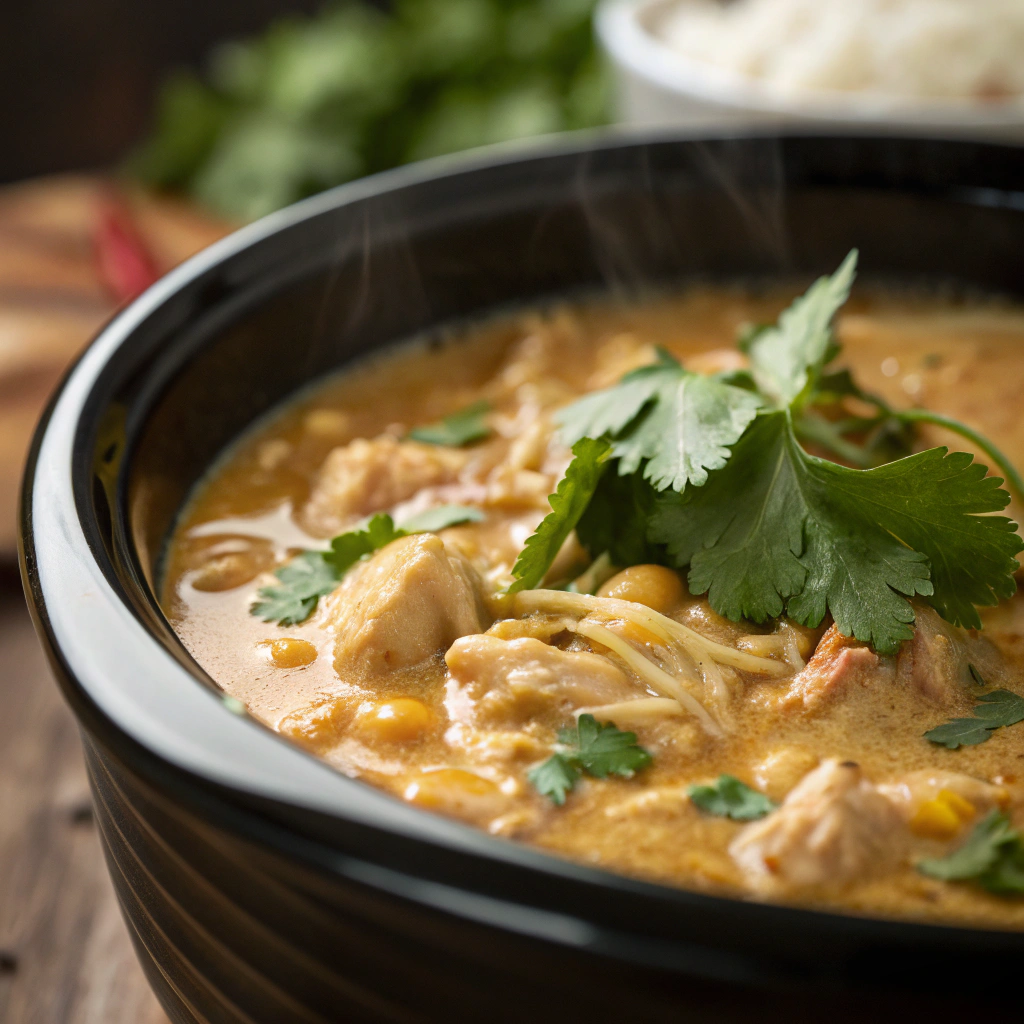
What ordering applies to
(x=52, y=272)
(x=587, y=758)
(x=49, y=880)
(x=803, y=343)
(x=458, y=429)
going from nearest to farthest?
(x=587, y=758) → (x=803, y=343) → (x=49, y=880) → (x=458, y=429) → (x=52, y=272)

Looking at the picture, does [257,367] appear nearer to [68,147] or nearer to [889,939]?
[889,939]

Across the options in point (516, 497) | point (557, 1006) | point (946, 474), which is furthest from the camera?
point (516, 497)

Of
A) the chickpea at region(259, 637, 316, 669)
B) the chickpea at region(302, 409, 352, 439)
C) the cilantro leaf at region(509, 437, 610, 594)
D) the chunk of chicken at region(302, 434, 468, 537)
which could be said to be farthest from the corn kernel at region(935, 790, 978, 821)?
the chickpea at region(302, 409, 352, 439)

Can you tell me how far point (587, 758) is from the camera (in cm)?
193

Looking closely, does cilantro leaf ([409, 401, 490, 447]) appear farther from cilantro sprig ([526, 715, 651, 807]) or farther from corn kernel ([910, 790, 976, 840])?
corn kernel ([910, 790, 976, 840])

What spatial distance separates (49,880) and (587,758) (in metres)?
1.52

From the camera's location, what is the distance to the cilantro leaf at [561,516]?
223 cm

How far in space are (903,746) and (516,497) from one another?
991 millimetres

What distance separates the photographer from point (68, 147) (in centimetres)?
659

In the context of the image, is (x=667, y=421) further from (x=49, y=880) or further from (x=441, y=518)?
(x=49, y=880)

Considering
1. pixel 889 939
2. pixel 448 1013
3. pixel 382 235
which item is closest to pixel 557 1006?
pixel 448 1013

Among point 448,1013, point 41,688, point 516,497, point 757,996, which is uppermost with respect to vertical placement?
point 757,996

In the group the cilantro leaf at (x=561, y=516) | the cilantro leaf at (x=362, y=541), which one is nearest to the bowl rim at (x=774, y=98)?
the cilantro leaf at (x=561, y=516)

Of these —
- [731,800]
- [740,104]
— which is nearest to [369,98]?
[740,104]
